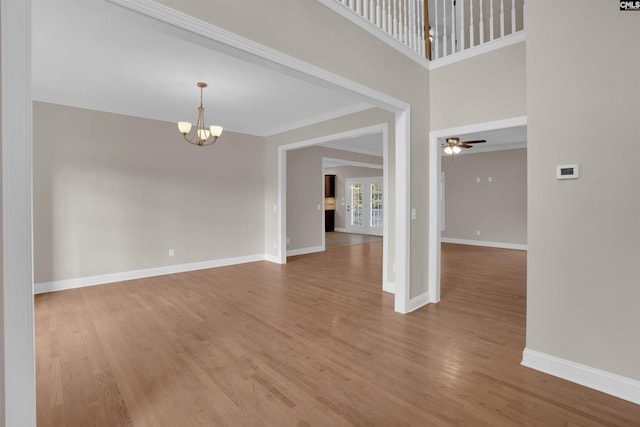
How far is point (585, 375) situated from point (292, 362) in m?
2.09

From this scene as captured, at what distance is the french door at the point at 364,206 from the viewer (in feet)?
37.2

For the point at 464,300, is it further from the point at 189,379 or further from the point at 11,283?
the point at 11,283

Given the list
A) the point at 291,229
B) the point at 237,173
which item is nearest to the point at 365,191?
the point at 291,229

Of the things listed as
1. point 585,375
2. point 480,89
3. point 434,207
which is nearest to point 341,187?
point 434,207

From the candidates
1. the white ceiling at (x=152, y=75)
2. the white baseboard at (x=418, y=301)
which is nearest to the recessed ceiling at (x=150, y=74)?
the white ceiling at (x=152, y=75)

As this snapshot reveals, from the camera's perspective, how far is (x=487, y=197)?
8352 millimetres

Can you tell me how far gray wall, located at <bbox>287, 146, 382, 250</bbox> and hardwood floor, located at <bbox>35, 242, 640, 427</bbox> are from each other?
295 centimetres

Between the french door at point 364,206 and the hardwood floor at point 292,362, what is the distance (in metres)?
7.10

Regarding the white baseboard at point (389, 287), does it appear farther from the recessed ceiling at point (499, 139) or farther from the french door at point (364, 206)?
the french door at point (364, 206)

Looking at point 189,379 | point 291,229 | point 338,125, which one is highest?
point 338,125

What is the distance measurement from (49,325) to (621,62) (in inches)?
208

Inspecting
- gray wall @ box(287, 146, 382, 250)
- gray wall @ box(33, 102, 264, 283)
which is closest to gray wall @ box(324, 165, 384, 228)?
gray wall @ box(287, 146, 382, 250)

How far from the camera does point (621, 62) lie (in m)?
1.96

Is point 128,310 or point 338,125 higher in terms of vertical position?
point 338,125
